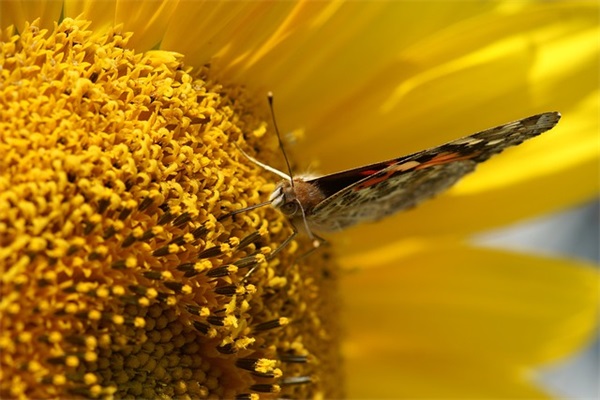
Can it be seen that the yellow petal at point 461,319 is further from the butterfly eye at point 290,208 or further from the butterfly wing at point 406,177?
the butterfly eye at point 290,208

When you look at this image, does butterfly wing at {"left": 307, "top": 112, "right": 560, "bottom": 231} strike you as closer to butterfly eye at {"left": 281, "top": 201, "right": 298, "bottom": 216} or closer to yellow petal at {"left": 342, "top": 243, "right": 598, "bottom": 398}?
butterfly eye at {"left": 281, "top": 201, "right": 298, "bottom": 216}

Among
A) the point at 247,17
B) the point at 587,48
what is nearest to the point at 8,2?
the point at 247,17

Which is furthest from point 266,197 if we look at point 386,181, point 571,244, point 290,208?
point 571,244

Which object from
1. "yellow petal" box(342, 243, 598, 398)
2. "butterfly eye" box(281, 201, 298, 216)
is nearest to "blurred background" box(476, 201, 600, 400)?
"yellow petal" box(342, 243, 598, 398)

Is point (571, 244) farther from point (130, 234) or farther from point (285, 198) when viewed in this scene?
point (130, 234)

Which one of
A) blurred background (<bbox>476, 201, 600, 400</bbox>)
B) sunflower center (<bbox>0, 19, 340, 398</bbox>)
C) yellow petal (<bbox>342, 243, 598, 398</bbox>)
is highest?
blurred background (<bbox>476, 201, 600, 400</bbox>)

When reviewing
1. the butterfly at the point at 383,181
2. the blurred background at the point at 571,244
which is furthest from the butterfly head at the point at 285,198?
the blurred background at the point at 571,244
